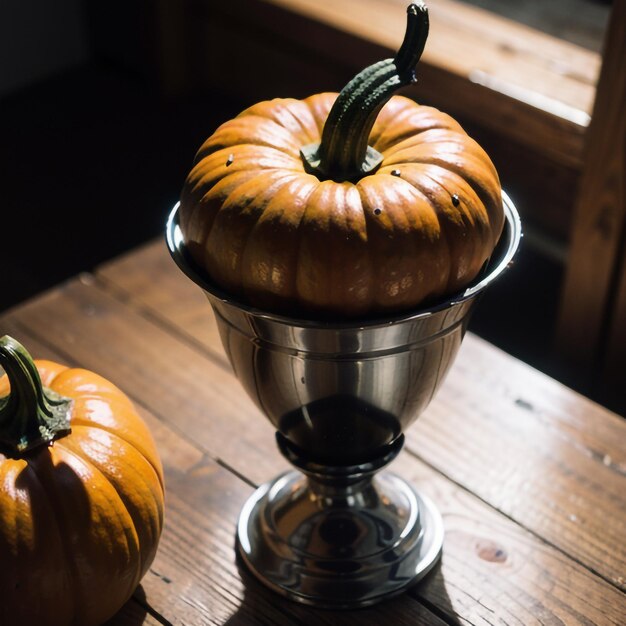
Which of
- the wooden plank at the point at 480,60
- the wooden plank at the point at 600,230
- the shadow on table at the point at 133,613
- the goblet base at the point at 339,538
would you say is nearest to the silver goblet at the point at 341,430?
the goblet base at the point at 339,538

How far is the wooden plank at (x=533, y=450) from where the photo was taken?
1019 millimetres

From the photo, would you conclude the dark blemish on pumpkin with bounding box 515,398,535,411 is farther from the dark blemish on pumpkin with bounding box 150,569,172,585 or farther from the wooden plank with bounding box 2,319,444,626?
the dark blemish on pumpkin with bounding box 150,569,172,585

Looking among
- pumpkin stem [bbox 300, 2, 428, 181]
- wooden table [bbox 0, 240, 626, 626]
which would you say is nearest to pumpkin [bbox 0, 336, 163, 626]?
wooden table [bbox 0, 240, 626, 626]

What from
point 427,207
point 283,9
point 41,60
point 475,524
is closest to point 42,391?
point 427,207

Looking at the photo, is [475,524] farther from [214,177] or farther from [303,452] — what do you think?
[214,177]

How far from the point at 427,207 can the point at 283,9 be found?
1731 millimetres

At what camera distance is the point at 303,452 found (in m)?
0.95

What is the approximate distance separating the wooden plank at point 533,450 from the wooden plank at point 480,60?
842 mm

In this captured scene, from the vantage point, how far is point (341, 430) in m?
0.91

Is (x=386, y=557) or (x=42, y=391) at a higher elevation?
(x=42, y=391)

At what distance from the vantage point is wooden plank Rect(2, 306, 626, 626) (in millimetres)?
934

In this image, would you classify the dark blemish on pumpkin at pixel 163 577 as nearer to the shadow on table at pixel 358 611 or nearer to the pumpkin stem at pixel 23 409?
the shadow on table at pixel 358 611

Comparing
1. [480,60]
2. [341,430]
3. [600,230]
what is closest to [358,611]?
[341,430]

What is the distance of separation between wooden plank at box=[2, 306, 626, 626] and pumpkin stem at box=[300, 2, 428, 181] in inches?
15.8
